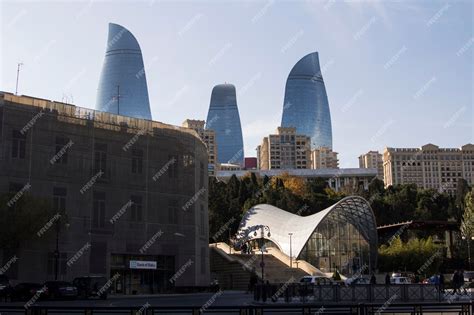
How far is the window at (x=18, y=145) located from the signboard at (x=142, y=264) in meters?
13.2

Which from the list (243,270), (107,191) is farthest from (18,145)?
(243,270)

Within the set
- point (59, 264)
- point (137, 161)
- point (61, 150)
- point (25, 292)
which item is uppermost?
point (61, 150)

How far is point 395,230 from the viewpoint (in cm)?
10031

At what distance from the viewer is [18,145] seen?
5250cm

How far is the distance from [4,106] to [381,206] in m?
80.5

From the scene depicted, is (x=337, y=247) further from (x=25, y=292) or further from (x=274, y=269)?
(x=25, y=292)

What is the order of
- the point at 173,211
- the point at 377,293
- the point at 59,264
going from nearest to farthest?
the point at 377,293 → the point at 59,264 → the point at 173,211

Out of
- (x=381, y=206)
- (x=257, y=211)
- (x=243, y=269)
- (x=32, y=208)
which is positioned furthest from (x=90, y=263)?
(x=381, y=206)

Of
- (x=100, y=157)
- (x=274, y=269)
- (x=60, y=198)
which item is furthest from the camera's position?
(x=274, y=269)

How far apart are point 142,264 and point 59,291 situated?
1485cm

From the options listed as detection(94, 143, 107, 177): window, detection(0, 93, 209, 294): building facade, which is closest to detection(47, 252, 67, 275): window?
detection(0, 93, 209, 294): building facade

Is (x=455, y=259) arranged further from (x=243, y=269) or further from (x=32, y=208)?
(x=32, y=208)

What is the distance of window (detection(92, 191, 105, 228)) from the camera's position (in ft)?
184

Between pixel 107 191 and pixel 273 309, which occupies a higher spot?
pixel 107 191
